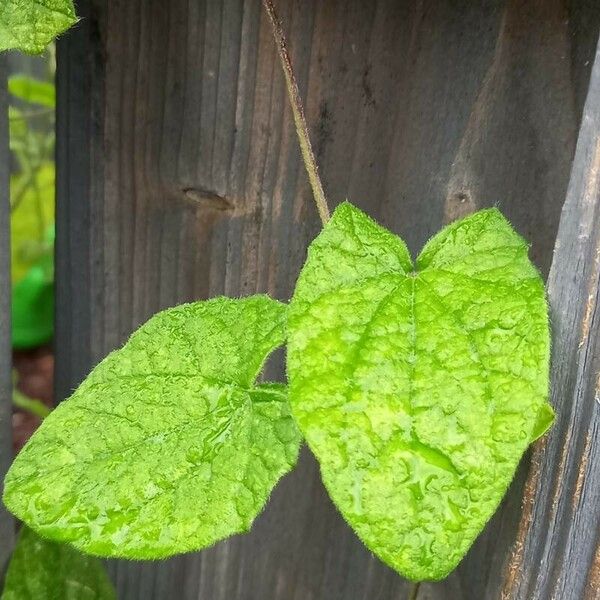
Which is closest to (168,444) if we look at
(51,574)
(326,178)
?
(326,178)

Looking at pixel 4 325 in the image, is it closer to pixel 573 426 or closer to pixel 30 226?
pixel 573 426

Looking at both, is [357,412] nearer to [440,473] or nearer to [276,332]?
[440,473]

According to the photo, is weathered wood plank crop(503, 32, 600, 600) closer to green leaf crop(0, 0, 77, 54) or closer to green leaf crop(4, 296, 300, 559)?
green leaf crop(4, 296, 300, 559)

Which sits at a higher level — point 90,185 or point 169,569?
point 90,185

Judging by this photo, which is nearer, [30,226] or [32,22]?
[32,22]

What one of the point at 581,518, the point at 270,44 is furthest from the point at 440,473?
the point at 270,44
